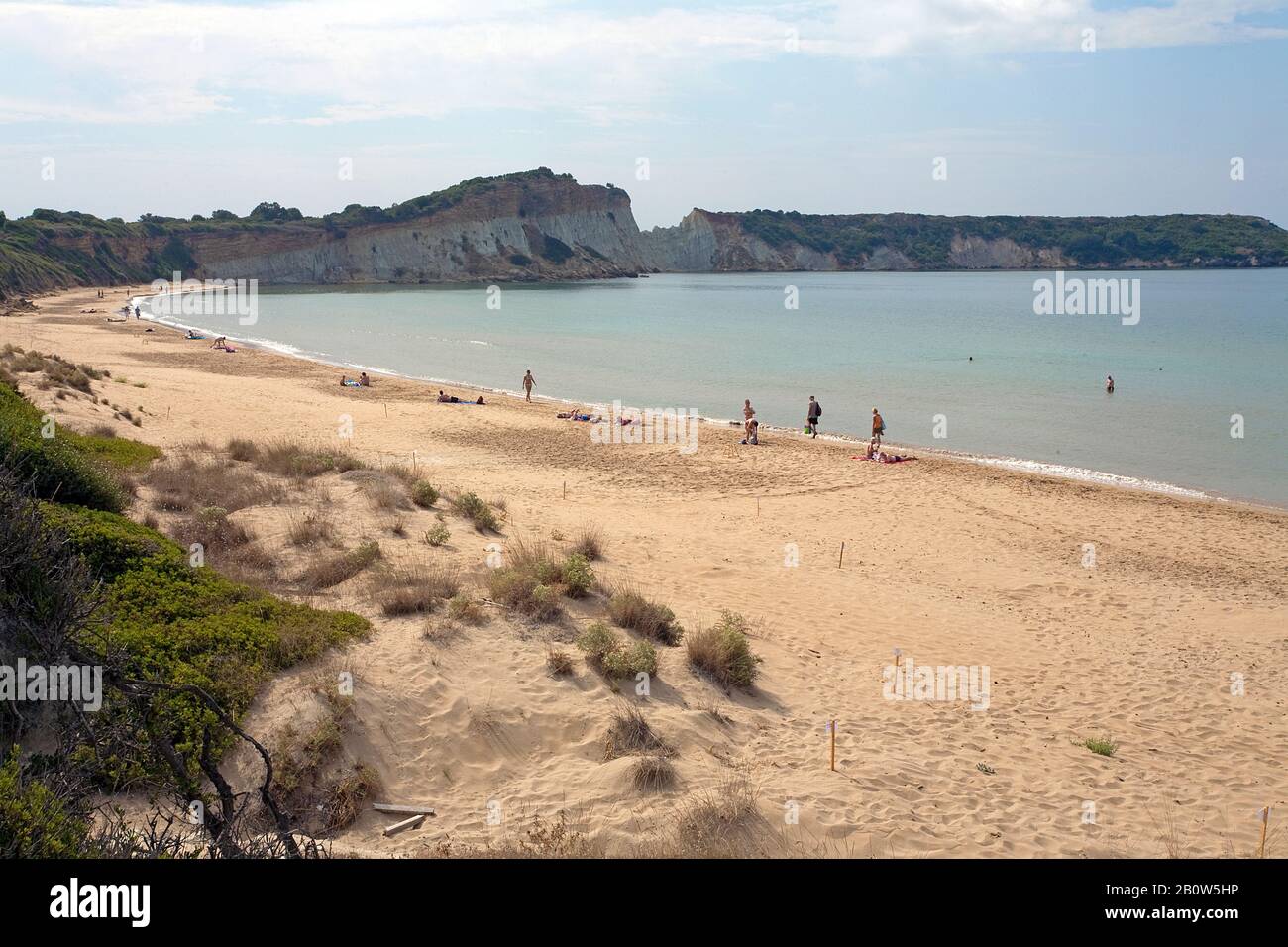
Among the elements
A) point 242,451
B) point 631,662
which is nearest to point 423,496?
point 242,451

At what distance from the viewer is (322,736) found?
21.6ft

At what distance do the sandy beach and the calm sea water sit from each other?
7.13 metres

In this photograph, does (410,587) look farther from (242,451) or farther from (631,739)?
(242,451)

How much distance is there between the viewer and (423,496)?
13492 millimetres

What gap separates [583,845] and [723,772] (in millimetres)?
1561

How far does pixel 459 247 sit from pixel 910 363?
102 meters

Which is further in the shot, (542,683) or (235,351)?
(235,351)

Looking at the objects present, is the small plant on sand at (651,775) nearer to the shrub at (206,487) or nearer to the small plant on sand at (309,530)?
the small plant on sand at (309,530)

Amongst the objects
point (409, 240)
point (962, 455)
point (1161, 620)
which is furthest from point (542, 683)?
point (409, 240)

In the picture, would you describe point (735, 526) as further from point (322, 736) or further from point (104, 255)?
point (104, 255)

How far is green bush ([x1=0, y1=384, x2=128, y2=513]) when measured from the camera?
8812 mm

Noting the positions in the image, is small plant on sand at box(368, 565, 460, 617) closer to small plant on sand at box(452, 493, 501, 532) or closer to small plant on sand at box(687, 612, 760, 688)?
small plant on sand at box(687, 612, 760, 688)

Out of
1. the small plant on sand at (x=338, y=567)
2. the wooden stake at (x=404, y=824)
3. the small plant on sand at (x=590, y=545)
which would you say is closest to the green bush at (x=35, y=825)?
the wooden stake at (x=404, y=824)

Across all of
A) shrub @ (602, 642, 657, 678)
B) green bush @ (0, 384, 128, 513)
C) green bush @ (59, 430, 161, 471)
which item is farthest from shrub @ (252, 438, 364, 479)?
shrub @ (602, 642, 657, 678)
